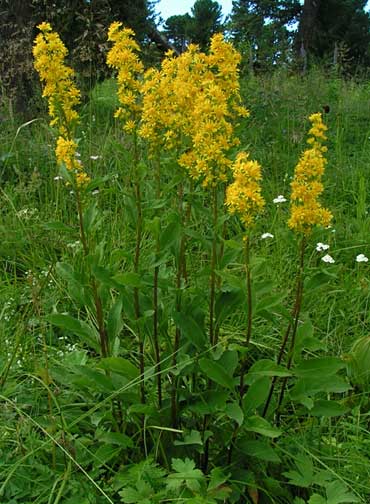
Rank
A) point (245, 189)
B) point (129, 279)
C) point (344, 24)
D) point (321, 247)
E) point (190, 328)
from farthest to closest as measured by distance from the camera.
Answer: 1. point (344, 24)
2. point (321, 247)
3. point (190, 328)
4. point (129, 279)
5. point (245, 189)

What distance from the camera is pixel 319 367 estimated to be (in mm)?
1967

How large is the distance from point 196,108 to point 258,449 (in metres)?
1.09

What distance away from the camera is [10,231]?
3412mm

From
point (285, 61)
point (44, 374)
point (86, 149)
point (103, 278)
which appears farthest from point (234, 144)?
point (285, 61)

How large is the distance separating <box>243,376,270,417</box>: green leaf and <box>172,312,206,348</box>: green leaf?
0.22 m

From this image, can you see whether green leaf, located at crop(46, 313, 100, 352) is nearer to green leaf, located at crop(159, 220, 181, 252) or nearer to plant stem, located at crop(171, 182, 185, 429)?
plant stem, located at crop(171, 182, 185, 429)

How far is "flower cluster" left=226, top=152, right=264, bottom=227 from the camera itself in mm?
1711

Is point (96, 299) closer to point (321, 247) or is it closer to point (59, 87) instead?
point (59, 87)

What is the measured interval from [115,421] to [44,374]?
1.26 ft

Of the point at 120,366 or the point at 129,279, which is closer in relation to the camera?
the point at 129,279

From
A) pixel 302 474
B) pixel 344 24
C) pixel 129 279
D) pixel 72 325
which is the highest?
pixel 344 24

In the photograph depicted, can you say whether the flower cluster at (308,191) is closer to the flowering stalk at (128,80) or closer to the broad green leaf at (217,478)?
the flowering stalk at (128,80)

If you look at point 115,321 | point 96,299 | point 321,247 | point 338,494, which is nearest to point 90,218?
point 96,299

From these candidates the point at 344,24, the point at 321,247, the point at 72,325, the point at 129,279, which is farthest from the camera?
the point at 344,24
